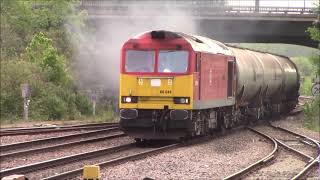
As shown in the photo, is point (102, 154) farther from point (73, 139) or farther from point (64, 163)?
point (73, 139)

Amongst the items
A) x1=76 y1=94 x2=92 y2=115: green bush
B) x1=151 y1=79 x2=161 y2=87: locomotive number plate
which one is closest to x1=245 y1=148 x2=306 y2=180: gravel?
x1=151 y1=79 x2=161 y2=87: locomotive number plate

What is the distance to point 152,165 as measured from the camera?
12.7 metres

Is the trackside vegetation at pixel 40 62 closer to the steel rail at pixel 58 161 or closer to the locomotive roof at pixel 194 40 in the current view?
the locomotive roof at pixel 194 40

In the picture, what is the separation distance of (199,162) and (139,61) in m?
4.15

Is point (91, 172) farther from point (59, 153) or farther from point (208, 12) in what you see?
point (208, 12)

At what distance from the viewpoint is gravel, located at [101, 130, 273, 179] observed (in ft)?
37.9

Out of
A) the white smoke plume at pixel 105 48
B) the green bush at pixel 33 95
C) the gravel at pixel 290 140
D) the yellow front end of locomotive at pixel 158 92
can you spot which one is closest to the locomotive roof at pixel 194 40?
the yellow front end of locomotive at pixel 158 92

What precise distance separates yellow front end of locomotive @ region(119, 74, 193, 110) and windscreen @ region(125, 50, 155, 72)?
0.22m

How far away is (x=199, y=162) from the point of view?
13.4 metres

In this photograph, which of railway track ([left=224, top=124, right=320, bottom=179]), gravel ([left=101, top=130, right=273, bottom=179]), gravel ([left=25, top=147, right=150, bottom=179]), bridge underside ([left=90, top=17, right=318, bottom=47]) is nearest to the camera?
gravel ([left=25, top=147, right=150, bottom=179])

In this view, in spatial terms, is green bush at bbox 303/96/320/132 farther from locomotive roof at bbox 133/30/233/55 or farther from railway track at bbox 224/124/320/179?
locomotive roof at bbox 133/30/233/55

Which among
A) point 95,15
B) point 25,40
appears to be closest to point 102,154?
point 25,40

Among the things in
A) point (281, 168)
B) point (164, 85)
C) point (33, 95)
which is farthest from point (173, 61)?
point (33, 95)

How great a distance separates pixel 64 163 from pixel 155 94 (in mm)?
4122
